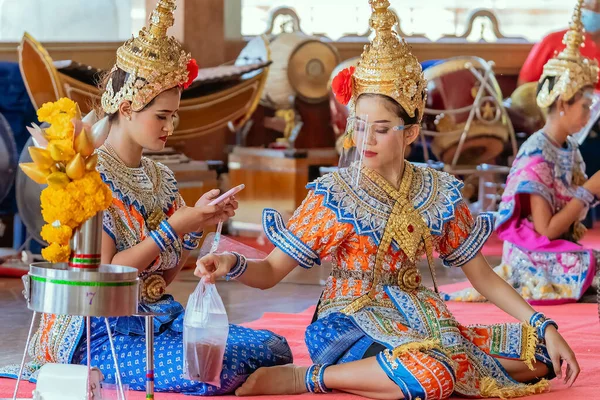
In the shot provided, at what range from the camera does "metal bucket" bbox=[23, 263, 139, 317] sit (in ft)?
6.81

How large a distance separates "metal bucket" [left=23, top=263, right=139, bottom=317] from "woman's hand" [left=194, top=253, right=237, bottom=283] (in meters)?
0.49

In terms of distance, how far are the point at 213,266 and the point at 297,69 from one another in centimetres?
497

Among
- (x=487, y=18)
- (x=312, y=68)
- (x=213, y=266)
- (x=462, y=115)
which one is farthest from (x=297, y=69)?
(x=213, y=266)

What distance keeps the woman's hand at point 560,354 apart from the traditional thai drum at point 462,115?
4.27 meters

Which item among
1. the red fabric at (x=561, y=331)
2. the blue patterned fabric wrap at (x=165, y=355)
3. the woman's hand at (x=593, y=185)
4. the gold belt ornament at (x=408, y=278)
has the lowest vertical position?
the red fabric at (x=561, y=331)

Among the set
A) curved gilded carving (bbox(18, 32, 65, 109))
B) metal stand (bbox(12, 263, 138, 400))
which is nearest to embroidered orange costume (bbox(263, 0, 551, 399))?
metal stand (bbox(12, 263, 138, 400))

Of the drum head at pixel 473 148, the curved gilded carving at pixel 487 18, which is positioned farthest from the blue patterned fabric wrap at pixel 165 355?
the curved gilded carving at pixel 487 18

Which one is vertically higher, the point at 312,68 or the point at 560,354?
the point at 312,68

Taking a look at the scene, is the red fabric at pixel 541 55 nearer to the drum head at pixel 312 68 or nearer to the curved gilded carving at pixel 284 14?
the drum head at pixel 312 68

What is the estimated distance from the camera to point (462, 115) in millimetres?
7250

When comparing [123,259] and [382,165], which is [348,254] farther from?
[123,259]

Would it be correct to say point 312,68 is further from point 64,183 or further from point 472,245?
point 64,183

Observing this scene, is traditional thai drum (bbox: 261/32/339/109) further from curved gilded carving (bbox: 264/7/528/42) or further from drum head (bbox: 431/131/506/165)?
drum head (bbox: 431/131/506/165)

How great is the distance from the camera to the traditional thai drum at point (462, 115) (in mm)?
7227
